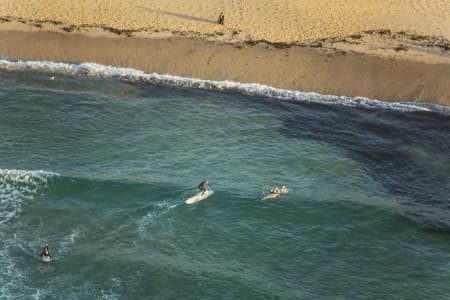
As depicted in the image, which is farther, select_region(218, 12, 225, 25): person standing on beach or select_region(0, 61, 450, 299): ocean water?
select_region(218, 12, 225, 25): person standing on beach

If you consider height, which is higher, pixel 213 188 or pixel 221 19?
pixel 221 19

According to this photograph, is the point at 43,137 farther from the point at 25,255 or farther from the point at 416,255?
the point at 416,255

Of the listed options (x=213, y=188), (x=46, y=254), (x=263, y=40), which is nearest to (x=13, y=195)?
(x=46, y=254)

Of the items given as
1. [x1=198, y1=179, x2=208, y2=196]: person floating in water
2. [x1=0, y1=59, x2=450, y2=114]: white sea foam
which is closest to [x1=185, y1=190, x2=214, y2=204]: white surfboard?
[x1=198, y1=179, x2=208, y2=196]: person floating in water

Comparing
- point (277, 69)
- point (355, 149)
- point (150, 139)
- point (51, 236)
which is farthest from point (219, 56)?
point (51, 236)

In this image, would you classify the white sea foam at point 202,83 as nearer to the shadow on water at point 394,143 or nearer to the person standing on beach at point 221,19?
the shadow on water at point 394,143

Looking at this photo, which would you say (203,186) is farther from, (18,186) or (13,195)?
(13,195)

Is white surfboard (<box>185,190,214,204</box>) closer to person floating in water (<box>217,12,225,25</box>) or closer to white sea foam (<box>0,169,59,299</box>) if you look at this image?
white sea foam (<box>0,169,59,299</box>)
